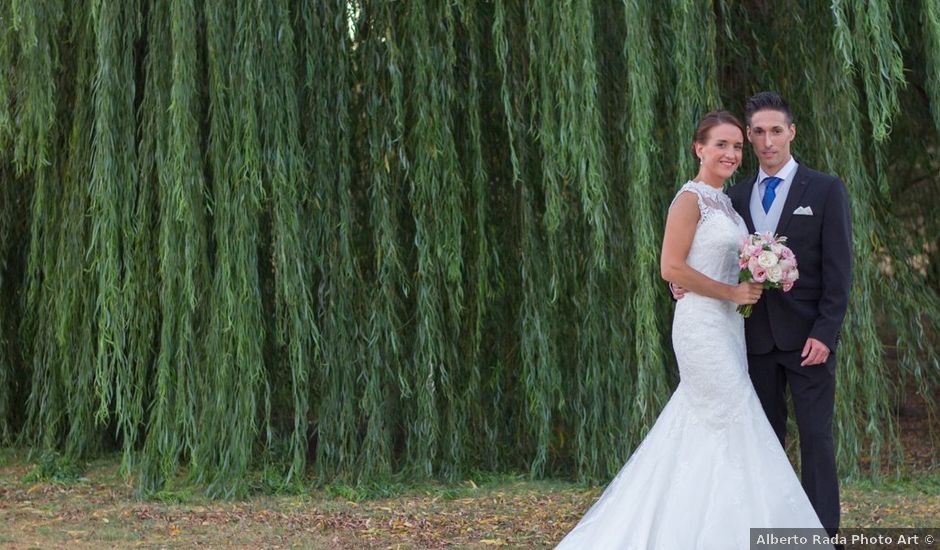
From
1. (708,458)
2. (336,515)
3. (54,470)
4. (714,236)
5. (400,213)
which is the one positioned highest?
(400,213)

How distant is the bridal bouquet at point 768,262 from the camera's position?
11.8 feet

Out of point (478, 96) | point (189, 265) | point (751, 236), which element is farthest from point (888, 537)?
point (189, 265)

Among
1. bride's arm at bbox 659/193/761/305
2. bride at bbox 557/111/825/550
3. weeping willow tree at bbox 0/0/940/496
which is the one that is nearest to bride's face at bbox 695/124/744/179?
bride at bbox 557/111/825/550

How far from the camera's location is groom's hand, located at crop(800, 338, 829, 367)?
3707 millimetres

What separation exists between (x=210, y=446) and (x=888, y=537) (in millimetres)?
2853

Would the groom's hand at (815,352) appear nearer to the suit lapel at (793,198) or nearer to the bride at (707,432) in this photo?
the bride at (707,432)

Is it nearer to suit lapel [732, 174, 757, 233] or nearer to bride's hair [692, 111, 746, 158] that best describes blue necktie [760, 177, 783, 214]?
suit lapel [732, 174, 757, 233]

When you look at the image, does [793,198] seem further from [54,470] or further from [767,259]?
[54,470]

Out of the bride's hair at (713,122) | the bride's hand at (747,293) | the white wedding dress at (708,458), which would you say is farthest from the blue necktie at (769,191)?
the bride's hand at (747,293)

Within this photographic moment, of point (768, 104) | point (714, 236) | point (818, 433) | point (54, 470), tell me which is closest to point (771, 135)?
point (768, 104)

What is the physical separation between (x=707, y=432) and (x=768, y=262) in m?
0.61

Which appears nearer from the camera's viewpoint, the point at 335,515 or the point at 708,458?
the point at 708,458

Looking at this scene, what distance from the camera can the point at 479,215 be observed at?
5.48 meters

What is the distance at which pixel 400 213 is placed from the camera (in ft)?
18.5
